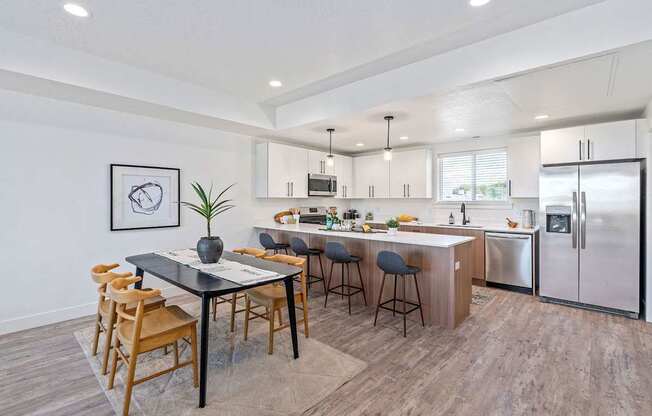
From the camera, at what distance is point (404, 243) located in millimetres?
3498

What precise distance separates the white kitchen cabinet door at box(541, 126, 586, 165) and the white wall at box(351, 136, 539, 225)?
33.5 inches

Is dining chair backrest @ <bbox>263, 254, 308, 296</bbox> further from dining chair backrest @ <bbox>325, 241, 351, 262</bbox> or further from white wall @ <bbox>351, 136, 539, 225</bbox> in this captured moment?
white wall @ <bbox>351, 136, 539, 225</bbox>

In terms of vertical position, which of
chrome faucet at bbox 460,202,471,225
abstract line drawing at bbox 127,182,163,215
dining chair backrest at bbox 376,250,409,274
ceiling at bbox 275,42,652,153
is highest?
ceiling at bbox 275,42,652,153

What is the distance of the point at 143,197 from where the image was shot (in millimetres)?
4125

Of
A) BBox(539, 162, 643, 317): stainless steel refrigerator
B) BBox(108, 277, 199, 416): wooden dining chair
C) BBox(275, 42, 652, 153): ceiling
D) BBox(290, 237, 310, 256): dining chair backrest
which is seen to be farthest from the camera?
BBox(290, 237, 310, 256): dining chair backrest

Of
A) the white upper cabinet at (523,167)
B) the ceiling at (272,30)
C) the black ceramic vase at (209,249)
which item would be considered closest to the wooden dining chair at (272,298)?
the black ceramic vase at (209,249)

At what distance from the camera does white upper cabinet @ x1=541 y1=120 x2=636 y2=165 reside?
12.1ft

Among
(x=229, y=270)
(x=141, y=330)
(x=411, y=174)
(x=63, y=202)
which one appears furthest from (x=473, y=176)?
(x=63, y=202)

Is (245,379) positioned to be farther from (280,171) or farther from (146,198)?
(280,171)

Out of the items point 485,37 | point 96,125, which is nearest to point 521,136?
point 485,37

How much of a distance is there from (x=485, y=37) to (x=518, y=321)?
2.94 metres

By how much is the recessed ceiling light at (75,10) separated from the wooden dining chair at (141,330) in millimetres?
1986

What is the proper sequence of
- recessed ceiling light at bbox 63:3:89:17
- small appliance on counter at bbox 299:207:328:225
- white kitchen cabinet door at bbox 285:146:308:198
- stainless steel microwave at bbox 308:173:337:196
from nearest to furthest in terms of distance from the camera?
recessed ceiling light at bbox 63:3:89:17 < white kitchen cabinet door at bbox 285:146:308:198 < stainless steel microwave at bbox 308:173:337:196 < small appliance on counter at bbox 299:207:328:225

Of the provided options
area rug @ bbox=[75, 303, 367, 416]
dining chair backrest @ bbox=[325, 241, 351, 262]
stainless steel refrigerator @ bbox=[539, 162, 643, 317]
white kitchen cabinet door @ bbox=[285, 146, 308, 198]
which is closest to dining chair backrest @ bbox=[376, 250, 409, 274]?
dining chair backrest @ bbox=[325, 241, 351, 262]
